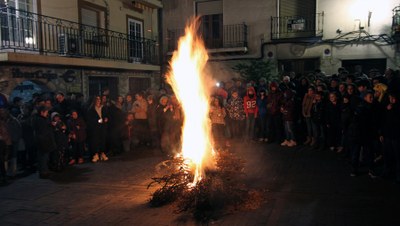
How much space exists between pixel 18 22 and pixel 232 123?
7958 millimetres

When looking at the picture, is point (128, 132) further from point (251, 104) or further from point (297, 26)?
point (297, 26)

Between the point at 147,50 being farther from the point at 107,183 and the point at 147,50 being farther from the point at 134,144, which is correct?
Answer: the point at 107,183

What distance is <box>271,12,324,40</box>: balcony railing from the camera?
1684 cm

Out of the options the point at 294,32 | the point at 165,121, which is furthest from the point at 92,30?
the point at 294,32

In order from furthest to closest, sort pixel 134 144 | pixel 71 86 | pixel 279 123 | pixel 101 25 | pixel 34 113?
pixel 101 25
pixel 71 86
pixel 134 144
pixel 279 123
pixel 34 113

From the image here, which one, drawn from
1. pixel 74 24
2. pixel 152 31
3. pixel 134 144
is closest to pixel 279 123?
pixel 134 144

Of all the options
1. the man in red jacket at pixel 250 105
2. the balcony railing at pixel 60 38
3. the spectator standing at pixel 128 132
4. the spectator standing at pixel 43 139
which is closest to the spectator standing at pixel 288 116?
the man in red jacket at pixel 250 105

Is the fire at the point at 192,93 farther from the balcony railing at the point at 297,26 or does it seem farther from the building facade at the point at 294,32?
the balcony railing at the point at 297,26

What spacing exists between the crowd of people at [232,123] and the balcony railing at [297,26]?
555 centimetres

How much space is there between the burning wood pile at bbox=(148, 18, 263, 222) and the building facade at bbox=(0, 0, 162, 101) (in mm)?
6631

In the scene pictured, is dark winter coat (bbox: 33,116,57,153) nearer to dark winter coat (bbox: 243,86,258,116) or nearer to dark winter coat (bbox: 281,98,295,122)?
dark winter coat (bbox: 243,86,258,116)

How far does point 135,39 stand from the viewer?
17.9 m

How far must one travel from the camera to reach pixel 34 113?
28.2ft

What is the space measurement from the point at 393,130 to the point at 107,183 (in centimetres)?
610
